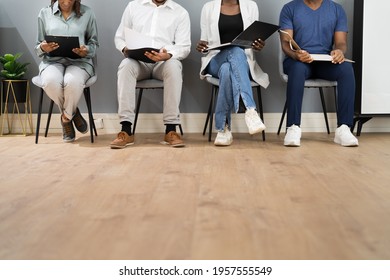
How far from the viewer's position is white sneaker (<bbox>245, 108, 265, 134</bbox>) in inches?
121

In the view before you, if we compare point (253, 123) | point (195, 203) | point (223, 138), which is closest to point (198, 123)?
point (223, 138)

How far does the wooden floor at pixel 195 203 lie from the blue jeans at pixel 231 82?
0.27 m

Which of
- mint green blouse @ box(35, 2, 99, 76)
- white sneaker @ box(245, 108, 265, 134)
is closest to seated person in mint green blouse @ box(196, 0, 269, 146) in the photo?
white sneaker @ box(245, 108, 265, 134)

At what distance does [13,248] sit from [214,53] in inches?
90.9

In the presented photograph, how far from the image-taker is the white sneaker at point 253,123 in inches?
121

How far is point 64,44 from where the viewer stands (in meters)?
3.24

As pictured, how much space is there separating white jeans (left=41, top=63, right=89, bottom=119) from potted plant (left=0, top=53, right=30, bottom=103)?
49 centimetres

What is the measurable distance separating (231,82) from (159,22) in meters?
0.69

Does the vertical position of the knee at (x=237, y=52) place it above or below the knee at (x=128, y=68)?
above

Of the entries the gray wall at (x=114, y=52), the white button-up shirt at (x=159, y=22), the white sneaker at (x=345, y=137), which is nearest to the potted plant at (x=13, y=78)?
the gray wall at (x=114, y=52)

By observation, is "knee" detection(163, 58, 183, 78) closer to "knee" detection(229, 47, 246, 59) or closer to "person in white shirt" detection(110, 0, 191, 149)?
"person in white shirt" detection(110, 0, 191, 149)

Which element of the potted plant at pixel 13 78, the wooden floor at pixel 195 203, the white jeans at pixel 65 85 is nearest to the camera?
the wooden floor at pixel 195 203

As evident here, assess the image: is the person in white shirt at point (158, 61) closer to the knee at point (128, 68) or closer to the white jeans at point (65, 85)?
the knee at point (128, 68)

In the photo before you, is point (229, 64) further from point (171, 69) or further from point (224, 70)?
point (171, 69)
